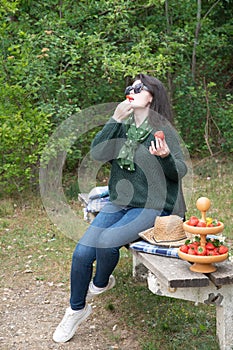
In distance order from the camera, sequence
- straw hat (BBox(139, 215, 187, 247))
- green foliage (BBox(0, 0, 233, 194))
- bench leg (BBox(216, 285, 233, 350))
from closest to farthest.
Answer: bench leg (BBox(216, 285, 233, 350))
straw hat (BBox(139, 215, 187, 247))
green foliage (BBox(0, 0, 233, 194))

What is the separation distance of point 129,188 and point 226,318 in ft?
3.56

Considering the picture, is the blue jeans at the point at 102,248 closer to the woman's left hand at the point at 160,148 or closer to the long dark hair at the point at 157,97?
the woman's left hand at the point at 160,148

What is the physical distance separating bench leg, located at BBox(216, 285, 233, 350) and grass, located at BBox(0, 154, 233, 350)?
15cm

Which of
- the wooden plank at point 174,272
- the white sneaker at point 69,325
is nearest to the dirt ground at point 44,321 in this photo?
the white sneaker at point 69,325

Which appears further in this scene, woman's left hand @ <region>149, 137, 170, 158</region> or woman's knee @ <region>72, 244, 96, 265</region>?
woman's knee @ <region>72, 244, 96, 265</region>

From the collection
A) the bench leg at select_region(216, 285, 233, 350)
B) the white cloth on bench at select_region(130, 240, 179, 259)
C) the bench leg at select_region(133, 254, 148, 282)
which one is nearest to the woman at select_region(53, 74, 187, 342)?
the white cloth on bench at select_region(130, 240, 179, 259)

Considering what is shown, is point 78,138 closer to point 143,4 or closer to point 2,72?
point 2,72

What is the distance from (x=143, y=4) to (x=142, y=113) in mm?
4546

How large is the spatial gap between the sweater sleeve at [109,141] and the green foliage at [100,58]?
2598 millimetres

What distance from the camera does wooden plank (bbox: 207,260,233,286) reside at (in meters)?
2.96

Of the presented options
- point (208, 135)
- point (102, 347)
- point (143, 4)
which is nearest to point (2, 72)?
point (143, 4)

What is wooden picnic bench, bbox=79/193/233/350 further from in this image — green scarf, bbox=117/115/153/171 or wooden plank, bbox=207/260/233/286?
green scarf, bbox=117/115/153/171

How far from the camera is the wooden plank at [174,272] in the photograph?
2920mm

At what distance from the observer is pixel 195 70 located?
937 cm
